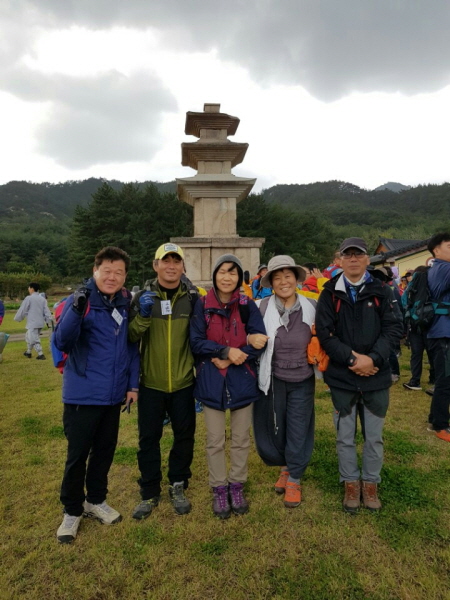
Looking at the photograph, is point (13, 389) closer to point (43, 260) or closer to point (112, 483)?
point (112, 483)

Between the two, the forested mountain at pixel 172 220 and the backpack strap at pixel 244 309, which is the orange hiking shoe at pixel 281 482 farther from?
the forested mountain at pixel 172 220

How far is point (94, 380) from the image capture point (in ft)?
8.13

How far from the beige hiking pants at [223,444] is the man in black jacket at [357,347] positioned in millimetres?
756

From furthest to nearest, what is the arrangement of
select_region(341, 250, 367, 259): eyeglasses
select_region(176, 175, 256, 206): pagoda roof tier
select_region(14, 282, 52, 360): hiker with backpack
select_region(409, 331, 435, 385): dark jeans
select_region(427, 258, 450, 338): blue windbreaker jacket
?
select_region(14, 282, 52, 360): hiker with backpack
select_region(176, 175, 256, 206): pagoda roof tier
select_region(409, 331, 435, 385): dark jeans
select_region(427, 258, 450, 338): blue windbreaker jacket
select_region(341, 250, 367, 259): eyeglasses

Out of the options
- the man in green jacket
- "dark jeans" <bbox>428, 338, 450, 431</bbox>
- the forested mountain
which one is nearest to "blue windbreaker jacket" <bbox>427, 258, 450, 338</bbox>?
"dark jeans" <bbox>428, 338, 450, 431</bbox>

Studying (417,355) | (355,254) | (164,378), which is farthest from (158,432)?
(417,355)

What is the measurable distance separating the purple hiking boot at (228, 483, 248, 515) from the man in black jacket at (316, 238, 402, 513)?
0.79 meters

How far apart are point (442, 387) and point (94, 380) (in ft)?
12.0

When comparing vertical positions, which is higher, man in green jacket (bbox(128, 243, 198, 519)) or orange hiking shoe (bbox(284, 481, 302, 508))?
man in green jacket (bbox(128, 243, 198, 519))

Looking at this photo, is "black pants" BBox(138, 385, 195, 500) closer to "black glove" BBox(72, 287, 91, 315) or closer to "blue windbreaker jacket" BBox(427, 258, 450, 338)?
"black glove" BBox(72, 287, 91, 315)

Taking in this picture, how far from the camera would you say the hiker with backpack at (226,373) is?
267 centimetres

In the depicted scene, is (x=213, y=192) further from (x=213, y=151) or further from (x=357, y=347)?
(x=357, y=347)

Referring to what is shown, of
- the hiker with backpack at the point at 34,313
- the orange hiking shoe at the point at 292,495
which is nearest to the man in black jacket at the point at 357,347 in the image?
the orange hiking shoe at the point at 292,495

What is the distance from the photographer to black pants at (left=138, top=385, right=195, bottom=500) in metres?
2.75
